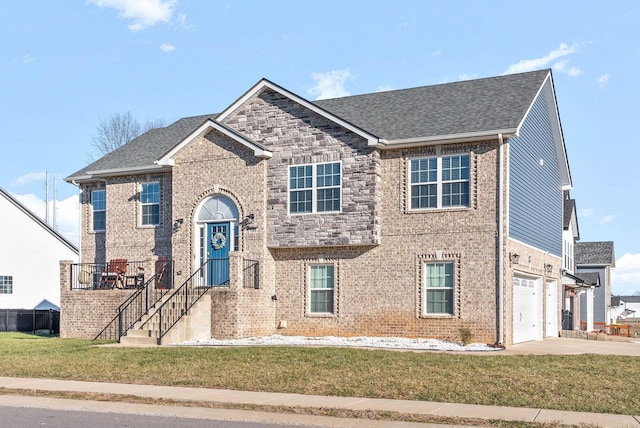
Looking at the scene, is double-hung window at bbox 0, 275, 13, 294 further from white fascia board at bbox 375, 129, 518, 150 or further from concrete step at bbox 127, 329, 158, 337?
white fascia board at bbox 375, 129, 518, 150

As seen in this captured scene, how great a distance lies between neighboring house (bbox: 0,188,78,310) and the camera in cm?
4319

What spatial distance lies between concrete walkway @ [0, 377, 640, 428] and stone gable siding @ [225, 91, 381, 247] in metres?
11.1

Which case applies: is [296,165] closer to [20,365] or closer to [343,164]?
[343,164]

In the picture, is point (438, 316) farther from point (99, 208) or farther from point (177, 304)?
point (99, 208)

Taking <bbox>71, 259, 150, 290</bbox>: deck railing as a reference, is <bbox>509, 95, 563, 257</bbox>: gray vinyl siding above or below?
above

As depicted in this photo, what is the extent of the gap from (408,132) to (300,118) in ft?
12.2

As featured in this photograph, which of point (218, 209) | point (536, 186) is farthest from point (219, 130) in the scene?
point (536, 186)

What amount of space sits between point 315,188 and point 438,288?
16.6 ft

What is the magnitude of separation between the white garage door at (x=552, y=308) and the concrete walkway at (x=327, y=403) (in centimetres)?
1923

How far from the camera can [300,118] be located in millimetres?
25797

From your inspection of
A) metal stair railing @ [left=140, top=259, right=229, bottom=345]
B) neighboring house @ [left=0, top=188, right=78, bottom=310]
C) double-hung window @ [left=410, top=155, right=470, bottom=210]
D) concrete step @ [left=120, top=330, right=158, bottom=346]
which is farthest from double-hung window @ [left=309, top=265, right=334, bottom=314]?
neighboring house @ [left=0, top=188, right=78, bottom=310]

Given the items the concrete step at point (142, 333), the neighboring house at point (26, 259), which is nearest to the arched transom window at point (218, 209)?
the concrete step at point (142, 333)

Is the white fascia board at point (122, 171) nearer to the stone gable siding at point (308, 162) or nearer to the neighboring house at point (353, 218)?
the neighboring house at point (353, 218)

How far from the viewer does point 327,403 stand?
12.5 m
